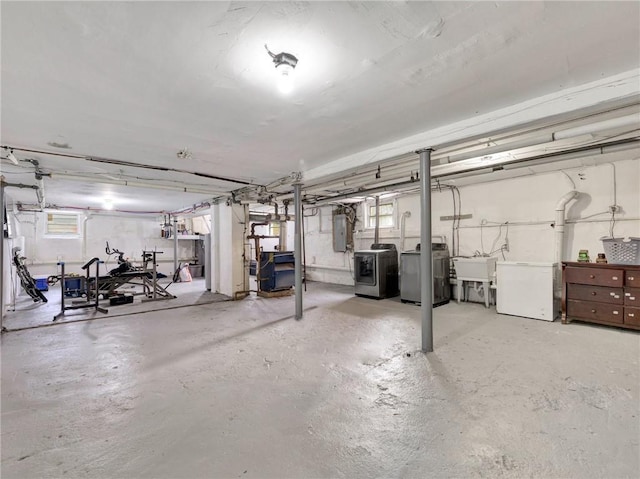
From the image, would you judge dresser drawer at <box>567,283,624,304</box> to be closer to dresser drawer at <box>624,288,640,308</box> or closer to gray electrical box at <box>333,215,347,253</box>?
dresser drawer at <box>624,288,640,308</box>

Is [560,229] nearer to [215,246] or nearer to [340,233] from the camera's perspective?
[340,233]

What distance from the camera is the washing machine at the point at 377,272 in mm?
6051

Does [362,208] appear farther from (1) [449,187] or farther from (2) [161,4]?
(2) [161,4]

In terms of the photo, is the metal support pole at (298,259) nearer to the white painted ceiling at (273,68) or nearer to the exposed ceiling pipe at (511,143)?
the exposed ceiling pipe at (511,143)

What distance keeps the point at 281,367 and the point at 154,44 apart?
2.68m

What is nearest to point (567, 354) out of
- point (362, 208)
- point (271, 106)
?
point (271, 106)

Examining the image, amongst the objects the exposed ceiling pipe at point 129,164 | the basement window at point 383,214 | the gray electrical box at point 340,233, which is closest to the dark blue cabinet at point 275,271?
the gray electrical box at point 340,233

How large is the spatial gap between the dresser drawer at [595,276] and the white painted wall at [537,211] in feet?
2.38

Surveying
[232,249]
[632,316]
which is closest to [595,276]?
[632,316]

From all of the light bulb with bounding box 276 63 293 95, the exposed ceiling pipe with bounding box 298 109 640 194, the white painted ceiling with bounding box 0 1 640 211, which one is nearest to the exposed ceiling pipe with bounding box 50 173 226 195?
the white painted ceiling with bounding box 0 1 640 211

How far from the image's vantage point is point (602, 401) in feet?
7.13

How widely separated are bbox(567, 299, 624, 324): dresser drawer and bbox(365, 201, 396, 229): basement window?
3618 mm

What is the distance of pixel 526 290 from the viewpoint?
14.7 feet

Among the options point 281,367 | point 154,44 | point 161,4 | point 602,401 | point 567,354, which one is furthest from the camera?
point 567,354
